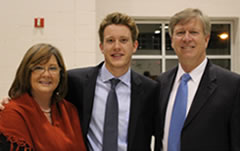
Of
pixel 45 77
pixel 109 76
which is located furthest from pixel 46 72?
pixel 109 76

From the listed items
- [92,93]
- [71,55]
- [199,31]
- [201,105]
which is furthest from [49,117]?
[71,55]

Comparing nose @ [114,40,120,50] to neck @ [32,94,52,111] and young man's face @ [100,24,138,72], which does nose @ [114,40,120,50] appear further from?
neck @ [32,94,52,111]

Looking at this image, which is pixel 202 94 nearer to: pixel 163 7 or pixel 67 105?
pixel 67 105

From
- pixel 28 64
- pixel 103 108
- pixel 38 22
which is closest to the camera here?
pixel 28 64

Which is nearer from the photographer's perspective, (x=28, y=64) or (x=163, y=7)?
(x=28, y=64)

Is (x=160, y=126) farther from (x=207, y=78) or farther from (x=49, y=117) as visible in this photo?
(x=49, y=117)

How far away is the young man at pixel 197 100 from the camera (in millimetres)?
1569

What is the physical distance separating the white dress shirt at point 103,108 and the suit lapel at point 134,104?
30mm

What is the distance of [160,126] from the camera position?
72.5 inches

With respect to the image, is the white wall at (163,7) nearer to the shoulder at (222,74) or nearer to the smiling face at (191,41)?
the smiling face at (191,41)

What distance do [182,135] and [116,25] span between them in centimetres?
88

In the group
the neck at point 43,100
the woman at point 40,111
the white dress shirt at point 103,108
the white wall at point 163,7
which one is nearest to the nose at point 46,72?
the woman at point 40,111

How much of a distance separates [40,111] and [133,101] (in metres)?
0.64

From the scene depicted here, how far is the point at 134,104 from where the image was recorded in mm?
1802
